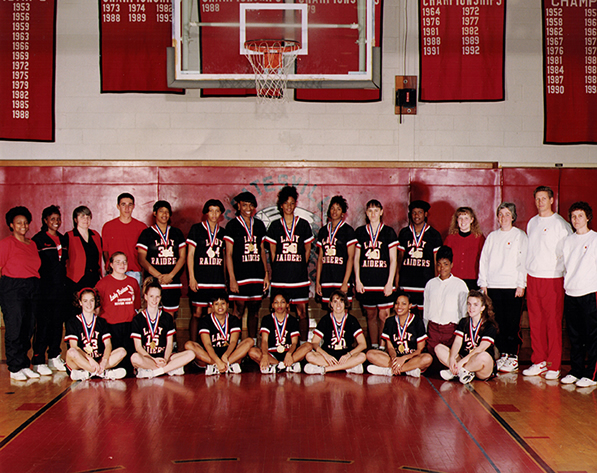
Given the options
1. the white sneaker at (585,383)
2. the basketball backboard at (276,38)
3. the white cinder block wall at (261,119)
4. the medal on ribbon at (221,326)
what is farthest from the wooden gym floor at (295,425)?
the white cinder block wall at (261,119)

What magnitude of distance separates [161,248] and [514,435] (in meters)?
4.37

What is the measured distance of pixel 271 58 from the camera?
751 cm

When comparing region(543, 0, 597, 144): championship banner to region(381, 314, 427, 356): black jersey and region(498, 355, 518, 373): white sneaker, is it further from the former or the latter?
region(381, 314, 427, 356): black jersey

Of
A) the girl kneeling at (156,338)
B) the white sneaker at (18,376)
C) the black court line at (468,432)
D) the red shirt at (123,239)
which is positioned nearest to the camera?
the black court line at (468,432)

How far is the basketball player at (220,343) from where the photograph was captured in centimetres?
667

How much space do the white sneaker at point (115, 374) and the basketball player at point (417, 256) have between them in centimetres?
330

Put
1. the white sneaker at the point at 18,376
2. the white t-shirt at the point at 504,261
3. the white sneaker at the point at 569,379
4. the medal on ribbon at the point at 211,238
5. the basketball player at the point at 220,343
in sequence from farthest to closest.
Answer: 1. the medal on ribbon at the point at 211,238
2. the white t-shirt at the point at 504,261
3. the basketball player at the point at 220,343
4. the white sneaker at the point at 18,376
5. the white sneaker at the point at 569,379

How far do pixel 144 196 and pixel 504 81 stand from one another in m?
5.44

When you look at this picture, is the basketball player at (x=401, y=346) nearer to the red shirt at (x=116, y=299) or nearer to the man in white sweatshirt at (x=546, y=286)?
the man in white sweatshirt at (x=546, y=286)

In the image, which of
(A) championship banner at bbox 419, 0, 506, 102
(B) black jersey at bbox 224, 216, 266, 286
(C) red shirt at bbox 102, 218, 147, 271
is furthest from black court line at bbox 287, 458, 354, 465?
(A) championship banner at bbox 419, 0, 506, 102

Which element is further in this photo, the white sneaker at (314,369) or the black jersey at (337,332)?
the black jersey at (337,332)

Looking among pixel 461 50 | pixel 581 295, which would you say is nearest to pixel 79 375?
pixel 581 295

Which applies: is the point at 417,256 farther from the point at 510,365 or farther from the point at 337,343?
the point at 510,365

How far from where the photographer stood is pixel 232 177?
353 inches
